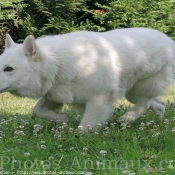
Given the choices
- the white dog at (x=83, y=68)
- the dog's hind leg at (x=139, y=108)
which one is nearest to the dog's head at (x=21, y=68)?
the white dog at (x=83, y=68)

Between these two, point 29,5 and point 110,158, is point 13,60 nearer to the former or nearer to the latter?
point 110,158

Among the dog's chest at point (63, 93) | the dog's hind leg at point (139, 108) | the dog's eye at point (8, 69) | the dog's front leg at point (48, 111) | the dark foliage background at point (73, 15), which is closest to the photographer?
the dog's eye at point (8, 69)

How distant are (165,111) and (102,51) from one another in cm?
231

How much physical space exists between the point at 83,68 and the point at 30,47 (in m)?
0.73

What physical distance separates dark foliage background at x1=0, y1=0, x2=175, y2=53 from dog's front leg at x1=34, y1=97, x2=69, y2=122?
25.9 ft

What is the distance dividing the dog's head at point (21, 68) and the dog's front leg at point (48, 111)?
65cm

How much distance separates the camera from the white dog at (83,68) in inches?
218

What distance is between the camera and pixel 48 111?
20.5 ft

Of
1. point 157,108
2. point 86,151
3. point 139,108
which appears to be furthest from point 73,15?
point 86,151

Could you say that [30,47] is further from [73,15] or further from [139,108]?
[73,15]

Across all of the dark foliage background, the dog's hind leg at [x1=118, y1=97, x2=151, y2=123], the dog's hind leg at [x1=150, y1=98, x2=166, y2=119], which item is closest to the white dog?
the dog's hind leg at [x1=118, y1=97, x2=151, y2=123]

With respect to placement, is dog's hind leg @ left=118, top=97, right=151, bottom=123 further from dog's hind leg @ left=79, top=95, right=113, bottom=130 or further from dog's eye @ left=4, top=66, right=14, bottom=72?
dog's eye @ left=4, top=66, right=14, bottom=72

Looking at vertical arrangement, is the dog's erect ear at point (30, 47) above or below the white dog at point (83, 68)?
above

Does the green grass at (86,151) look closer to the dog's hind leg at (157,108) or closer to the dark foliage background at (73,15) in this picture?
the dog's hind leg at (157,108)
